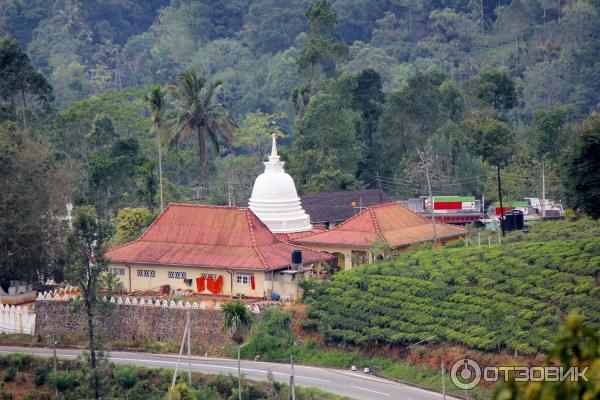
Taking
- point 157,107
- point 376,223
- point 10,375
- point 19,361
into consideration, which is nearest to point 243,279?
point 376,223

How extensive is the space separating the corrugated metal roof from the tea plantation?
1297 centimetres

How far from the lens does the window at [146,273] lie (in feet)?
170

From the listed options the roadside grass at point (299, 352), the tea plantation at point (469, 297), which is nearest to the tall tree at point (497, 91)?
the tea plantation at point (469, 297)

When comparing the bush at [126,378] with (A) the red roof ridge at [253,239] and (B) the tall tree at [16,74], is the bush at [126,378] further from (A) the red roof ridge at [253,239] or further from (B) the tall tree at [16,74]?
(B) the tall tree at [16,74]

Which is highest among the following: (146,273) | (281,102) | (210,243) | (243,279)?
(281,102)

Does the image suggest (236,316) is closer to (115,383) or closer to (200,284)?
(115,383)

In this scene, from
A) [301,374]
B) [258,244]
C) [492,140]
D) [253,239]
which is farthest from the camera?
[492,140]

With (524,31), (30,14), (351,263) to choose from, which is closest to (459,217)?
(351,263)

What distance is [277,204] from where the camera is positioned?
55719 millimetres

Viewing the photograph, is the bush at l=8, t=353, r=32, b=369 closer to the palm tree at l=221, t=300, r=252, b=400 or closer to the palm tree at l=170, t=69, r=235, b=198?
the palm tree at l=221, t=300, r=252, b=400

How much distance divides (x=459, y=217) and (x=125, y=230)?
17043 mm

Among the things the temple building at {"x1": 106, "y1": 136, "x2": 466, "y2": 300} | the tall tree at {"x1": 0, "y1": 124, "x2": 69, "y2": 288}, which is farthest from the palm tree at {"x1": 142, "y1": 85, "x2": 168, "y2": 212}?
the tall tree at {"x1": 0, "y1": 124, "x2": 69, "y2": 288}

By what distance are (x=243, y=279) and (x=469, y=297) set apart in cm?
930

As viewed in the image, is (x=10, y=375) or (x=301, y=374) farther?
(x=10, y=375)
